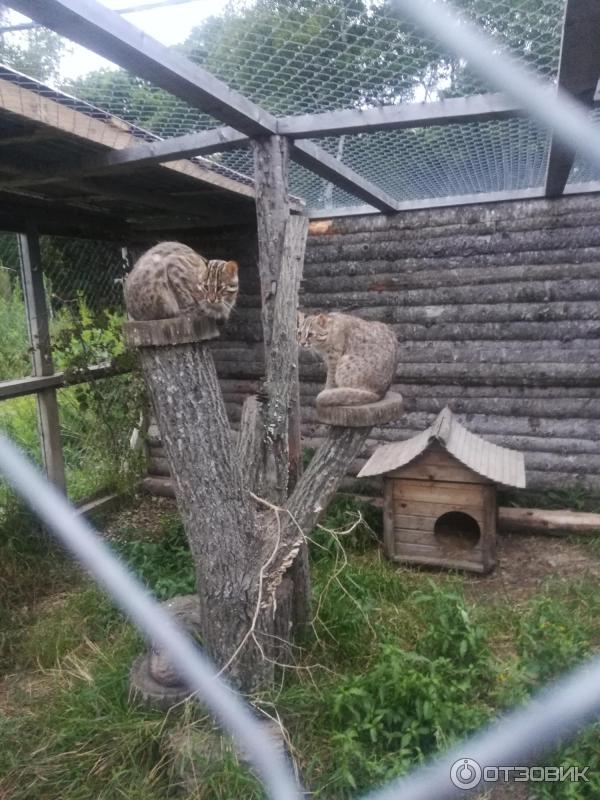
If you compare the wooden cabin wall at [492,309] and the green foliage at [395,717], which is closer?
the green foliage at [395,717]

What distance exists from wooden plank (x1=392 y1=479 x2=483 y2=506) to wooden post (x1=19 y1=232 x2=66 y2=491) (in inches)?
101

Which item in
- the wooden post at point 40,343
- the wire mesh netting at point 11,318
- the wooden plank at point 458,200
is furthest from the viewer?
the wire mesh netting at point 11,318

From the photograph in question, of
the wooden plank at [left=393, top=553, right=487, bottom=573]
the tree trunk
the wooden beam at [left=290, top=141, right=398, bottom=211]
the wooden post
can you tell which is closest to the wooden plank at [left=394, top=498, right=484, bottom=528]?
the wooden plank at [left=393, top=553, right=487, bottom=573]

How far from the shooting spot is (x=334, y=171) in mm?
3250

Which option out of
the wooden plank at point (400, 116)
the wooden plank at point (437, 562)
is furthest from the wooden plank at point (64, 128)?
the wooden plank at point (437, 562)

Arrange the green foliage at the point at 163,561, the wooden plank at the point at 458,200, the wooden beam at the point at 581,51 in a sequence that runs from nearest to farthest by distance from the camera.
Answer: the wooden beam at the point at 581,51, the green foliage at the point at 163,561, the wooden plank at the point at 458,200

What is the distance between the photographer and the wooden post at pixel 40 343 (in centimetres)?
429

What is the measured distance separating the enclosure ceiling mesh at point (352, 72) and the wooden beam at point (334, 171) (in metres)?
0.09

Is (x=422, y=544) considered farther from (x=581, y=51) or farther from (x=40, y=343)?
(x=40, y=343)

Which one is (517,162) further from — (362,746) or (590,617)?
(362,746)

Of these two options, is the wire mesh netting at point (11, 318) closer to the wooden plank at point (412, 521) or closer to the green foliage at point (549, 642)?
the wooden plank at point (412, 521)

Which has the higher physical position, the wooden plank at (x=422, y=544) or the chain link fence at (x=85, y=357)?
the chain link fence at (x=85, y=357)

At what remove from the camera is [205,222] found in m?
5.07

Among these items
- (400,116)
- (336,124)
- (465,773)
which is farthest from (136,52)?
(465,773)
